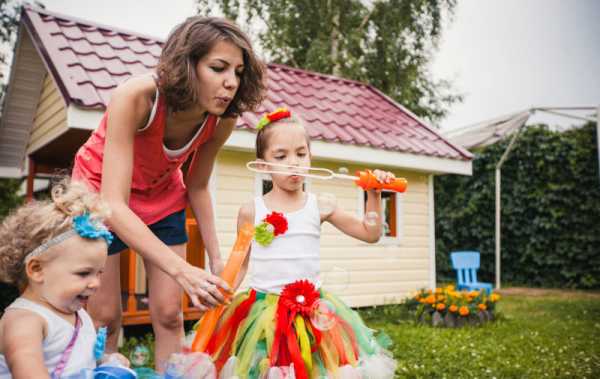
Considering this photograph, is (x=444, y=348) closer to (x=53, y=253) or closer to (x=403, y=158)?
(x=403, y=158)

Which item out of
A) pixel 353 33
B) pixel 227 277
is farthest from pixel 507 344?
pixel 353 33

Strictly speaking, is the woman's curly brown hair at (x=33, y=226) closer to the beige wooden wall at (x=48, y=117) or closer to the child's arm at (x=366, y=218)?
the child's arm at (x=366, y=218)

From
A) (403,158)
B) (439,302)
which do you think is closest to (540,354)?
(439,302)

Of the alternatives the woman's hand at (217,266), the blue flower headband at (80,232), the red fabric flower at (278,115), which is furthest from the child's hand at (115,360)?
the red fabric flower at (278,115)

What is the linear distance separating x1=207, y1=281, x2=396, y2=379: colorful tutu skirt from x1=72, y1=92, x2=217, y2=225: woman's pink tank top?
549 mm

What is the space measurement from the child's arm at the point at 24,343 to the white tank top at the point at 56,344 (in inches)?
0.9

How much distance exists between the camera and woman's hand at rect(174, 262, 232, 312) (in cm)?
159

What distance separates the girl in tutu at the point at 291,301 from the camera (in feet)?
6.25

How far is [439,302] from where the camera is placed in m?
6.29

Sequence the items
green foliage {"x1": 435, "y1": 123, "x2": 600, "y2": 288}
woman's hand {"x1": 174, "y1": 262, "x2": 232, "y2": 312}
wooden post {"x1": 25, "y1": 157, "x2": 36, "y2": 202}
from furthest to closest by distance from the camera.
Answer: green foliage {"x1": 435, "y1": 123, "x2": 600, "y2": 288}
wooden post {"x1": 25, "y1": 157, "x2": 36, "y2": 202}
woman's hand {"x1": 174, "y1": 262, "x2": 232, "y2": 312}

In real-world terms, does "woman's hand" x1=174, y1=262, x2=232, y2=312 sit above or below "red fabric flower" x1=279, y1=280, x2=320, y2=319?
above

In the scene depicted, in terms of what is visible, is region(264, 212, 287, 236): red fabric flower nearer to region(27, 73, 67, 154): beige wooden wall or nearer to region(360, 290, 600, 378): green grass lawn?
region(360, 290, 600, 378): green grass lawn

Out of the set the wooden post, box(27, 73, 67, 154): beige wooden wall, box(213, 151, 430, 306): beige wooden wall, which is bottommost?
box(213, 151, 430, 306): beige wooden wall

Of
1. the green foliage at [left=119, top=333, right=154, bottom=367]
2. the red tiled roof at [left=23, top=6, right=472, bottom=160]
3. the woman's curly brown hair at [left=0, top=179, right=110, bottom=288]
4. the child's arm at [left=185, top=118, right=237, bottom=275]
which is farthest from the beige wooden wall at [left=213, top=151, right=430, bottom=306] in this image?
the woman's curly brown hair at [left=0, top=179, right=110, bottom=288]
